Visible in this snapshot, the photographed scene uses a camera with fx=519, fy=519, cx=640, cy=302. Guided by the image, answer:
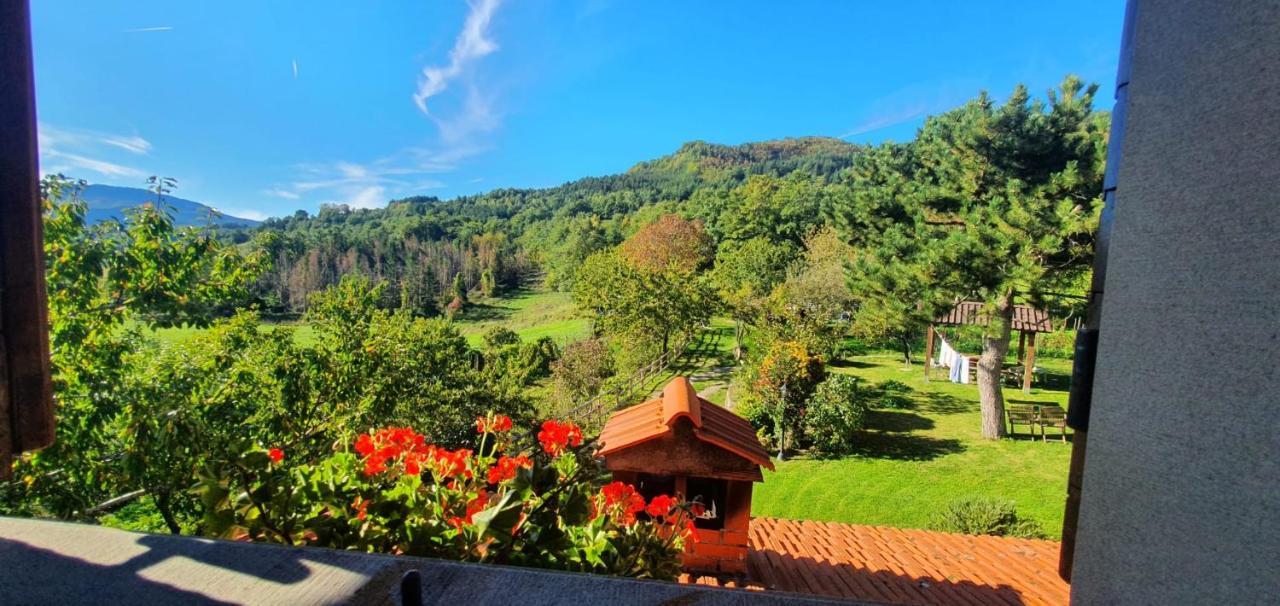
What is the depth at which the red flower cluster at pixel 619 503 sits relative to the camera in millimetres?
1660

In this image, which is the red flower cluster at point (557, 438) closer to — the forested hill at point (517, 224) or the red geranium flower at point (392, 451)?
the red geranium flower at point (392, 451)

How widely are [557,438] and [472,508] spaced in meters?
0.32

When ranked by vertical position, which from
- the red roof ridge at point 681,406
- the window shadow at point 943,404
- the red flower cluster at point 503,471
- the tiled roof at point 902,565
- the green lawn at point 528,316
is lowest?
the green lawn at point 528,316

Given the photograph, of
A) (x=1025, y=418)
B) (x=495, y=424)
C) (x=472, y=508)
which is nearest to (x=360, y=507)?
(x=472, y=508)

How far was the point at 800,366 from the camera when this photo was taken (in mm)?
11773

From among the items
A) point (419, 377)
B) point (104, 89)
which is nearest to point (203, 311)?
point (104, 89)

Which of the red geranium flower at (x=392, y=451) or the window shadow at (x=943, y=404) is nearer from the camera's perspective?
the red geranium flower at (x=392, y=451)

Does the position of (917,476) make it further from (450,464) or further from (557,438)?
(450,464)

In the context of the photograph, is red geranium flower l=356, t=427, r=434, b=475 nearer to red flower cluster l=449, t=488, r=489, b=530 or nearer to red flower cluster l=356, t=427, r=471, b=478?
red flower cluster l=356, t=427, r=471, b=478

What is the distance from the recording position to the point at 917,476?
958cm

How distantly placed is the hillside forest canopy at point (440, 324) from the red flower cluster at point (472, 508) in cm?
7

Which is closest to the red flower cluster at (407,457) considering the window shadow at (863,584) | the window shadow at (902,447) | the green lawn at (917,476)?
the window shadow at (863,584)

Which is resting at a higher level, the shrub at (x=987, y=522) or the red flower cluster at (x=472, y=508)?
the red flower cluster at (x=472, y=508)

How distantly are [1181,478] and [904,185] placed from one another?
14665 millimetres
